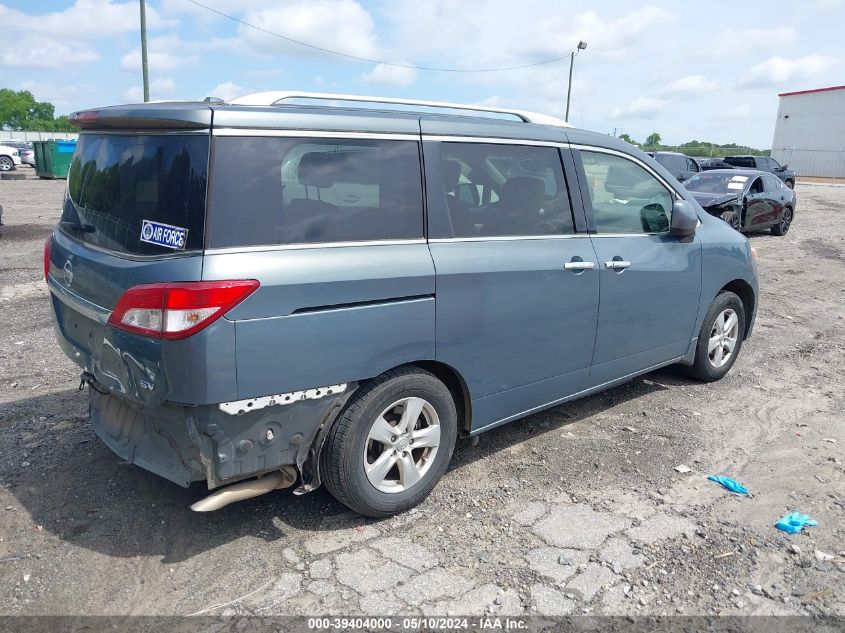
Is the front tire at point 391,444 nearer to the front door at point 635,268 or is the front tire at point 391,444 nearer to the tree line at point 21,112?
the front door at point 635,268

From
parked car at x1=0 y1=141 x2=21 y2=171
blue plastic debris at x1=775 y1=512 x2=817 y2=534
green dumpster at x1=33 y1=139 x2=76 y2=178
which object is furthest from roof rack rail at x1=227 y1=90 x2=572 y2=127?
parked car at x1=0 y1=141 x2=21 y2=171

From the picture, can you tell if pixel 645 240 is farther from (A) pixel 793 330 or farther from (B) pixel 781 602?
(A) pixel 793 330

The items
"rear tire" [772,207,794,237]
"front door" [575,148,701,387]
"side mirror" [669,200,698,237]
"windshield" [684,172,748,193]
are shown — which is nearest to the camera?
"front door" [575,148,701,387]

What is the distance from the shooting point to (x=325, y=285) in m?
2.96

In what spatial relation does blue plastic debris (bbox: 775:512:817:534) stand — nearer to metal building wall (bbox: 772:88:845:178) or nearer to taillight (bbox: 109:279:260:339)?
taillight (bbox: 109:279:260:339)

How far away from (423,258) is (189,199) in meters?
1.12

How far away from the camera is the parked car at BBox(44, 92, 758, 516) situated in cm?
278

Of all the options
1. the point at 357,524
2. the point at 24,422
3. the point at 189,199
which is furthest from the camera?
the point at 24,422

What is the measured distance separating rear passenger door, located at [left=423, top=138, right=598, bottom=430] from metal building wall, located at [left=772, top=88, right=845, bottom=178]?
53.0m

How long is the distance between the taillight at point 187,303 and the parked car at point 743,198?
41.3 ft

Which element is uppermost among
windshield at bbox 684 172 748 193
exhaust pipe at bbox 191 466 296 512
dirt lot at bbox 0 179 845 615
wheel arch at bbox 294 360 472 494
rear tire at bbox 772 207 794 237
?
windshield at bbox 684 172 748 193

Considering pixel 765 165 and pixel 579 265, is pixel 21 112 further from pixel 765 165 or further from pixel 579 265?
pixel 579 265

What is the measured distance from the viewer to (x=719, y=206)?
13758 millimetres

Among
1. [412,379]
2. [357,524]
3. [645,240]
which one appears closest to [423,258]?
[412,379]
